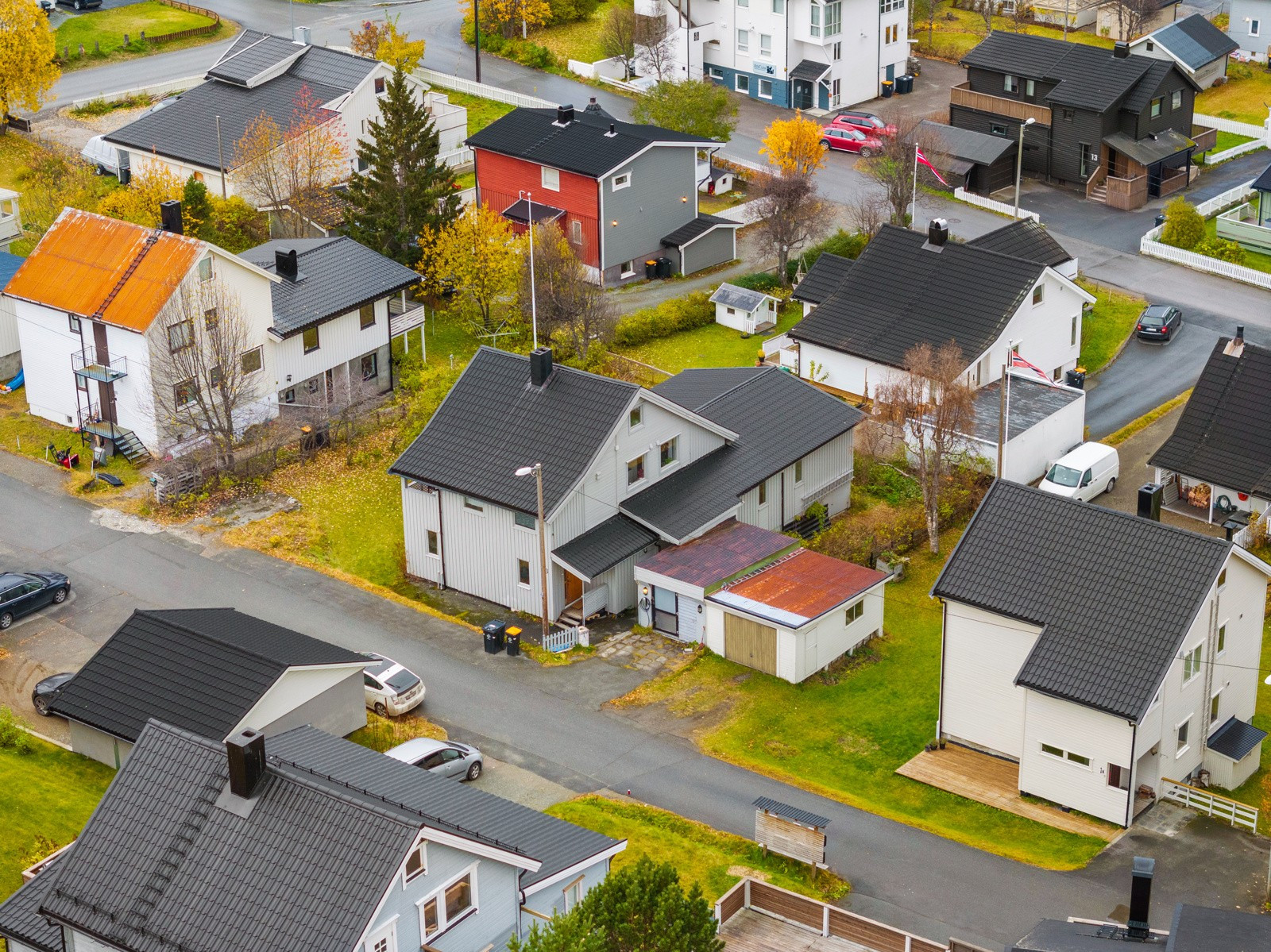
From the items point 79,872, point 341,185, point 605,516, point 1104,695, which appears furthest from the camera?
point 341,185

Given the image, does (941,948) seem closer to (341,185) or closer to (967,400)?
(967,400)

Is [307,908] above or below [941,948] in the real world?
above

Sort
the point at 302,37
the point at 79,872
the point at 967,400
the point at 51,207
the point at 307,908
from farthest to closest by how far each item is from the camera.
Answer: the point at 302,37 → the point at 51,207 → the point at 967,400 → the point at 79,872 → the point at 307,908

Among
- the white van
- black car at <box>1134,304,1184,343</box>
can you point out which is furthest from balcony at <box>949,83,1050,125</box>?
the white van

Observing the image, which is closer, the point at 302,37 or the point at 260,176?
the point at 260,176

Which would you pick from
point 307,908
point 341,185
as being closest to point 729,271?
point 341,185

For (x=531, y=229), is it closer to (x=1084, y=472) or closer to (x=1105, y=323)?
(x=1084, y=472)

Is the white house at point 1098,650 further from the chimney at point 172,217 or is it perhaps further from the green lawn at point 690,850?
the chimney at point 172,217
